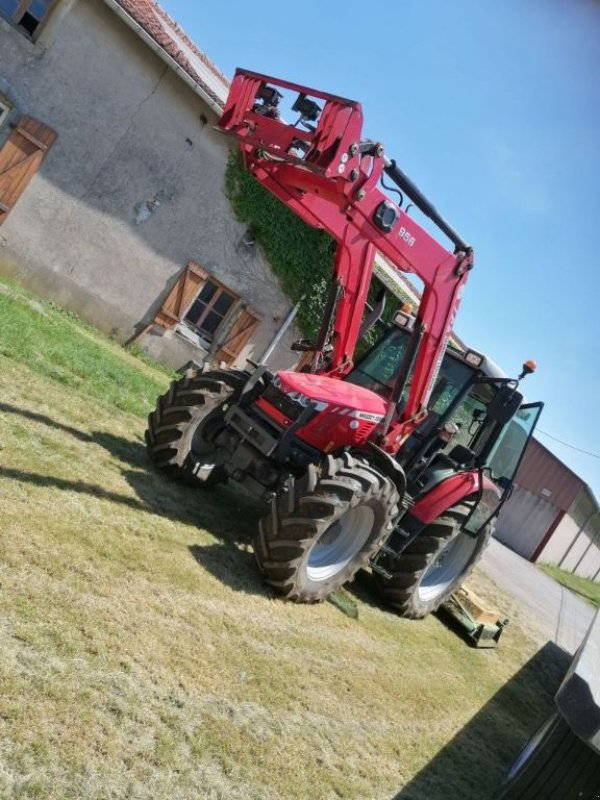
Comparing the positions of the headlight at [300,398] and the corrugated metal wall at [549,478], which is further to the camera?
the corrugated metal wall at [549,478]

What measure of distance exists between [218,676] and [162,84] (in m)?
10.3

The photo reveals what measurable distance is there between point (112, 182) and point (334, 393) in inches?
291

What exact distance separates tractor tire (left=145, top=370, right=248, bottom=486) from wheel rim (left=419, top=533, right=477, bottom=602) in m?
2.33

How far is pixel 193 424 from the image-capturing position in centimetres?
589

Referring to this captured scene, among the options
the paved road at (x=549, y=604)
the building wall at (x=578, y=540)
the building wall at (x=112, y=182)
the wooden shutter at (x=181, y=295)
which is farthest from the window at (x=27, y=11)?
the building wall at (x=578, y=540)

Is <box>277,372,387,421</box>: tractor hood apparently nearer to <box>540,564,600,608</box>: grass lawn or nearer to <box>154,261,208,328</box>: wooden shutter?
<box>154,261,208,328</box>: wooden shutter

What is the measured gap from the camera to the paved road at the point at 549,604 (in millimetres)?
10638

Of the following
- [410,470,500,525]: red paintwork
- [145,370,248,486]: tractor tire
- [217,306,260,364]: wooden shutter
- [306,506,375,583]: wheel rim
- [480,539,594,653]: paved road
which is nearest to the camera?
[306,506,375,583]: wheel rim

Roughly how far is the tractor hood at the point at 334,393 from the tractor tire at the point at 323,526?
1.43 feet

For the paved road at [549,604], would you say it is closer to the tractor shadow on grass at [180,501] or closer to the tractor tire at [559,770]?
the tractor shadow on grass at [180,501]

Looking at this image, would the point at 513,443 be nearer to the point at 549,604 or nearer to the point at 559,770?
the point at 559,770

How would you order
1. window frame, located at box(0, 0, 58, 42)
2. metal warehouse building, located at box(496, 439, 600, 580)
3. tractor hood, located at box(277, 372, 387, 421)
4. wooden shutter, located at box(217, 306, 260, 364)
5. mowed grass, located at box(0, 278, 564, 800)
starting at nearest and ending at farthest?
mowed grass, located at box(0, 278, 564, 800) < tractor hood, located at box(277, 372, 387, 421) < window frame, located at box(0, 0, 58, 42) < wooden shutter, located at box(217, 306, 260, 364) < metal warehouse building, located at box(496, 439, 600, 580)

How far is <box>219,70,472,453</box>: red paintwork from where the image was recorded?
15.9 feet

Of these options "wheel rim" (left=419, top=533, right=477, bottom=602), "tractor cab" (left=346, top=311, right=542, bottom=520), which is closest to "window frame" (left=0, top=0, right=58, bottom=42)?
"tractor cab" (left=346, top=311, right=542, bottom=520)
